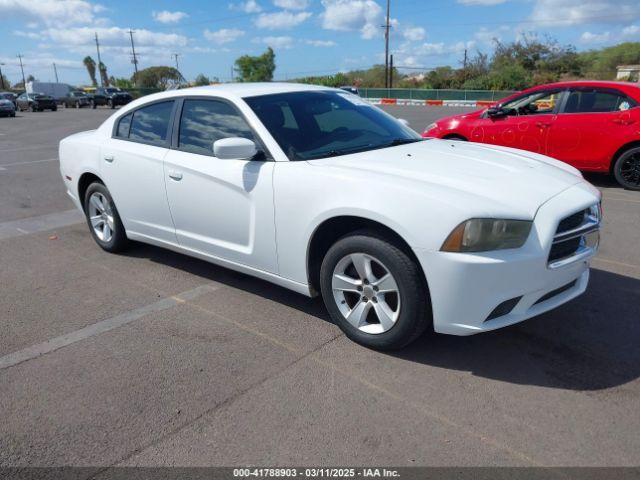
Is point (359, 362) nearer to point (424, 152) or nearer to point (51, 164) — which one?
point (424, 152)

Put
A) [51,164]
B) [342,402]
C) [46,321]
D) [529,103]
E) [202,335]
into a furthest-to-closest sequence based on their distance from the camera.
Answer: [51,164]
[529,103]
[46,321]
[202,335]
[342,402]

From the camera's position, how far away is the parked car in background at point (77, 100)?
46938mm

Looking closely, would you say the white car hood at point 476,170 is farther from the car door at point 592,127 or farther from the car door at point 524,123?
the car door at point 524,123

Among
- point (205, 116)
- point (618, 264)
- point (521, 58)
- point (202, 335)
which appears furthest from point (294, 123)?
point (521, 58)

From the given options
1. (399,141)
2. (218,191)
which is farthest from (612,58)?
→ (218,191)

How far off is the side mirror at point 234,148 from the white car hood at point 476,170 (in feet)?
1.50

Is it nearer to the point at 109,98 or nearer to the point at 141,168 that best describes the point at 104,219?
the point at 141,168

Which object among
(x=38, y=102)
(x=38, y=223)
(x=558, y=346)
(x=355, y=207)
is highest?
(x=38, y=102)

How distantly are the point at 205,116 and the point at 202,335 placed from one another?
1798 mm

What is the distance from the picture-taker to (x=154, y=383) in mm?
3104

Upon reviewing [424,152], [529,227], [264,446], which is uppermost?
[424,152]

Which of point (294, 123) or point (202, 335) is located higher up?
point (294, 123)

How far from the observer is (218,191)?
3977mm

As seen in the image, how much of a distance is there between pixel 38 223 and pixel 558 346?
6.23 meters
